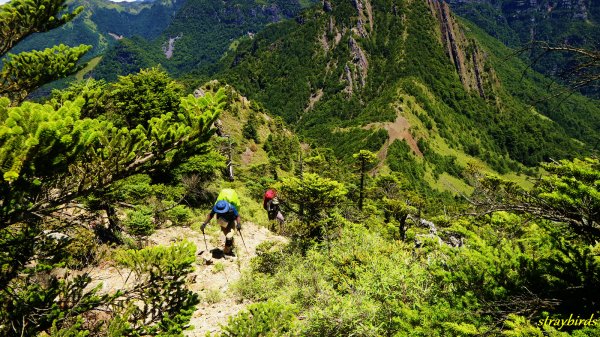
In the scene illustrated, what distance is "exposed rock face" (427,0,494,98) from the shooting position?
608 feet

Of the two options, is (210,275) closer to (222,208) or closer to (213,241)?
(222,208)

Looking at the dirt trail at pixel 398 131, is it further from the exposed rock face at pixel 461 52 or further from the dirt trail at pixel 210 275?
the dirt trail at pixel 210 275

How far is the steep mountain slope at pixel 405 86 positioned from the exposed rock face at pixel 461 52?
55 cm

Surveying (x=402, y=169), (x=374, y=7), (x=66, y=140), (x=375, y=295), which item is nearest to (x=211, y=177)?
(x=375, y=295)

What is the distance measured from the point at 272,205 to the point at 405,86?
14283 cm

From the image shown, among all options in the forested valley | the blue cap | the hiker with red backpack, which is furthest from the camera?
the hiker with red backpack

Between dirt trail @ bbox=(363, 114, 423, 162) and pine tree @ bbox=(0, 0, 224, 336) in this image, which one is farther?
dirt trail @ bbox=(363, 114, 423, 162)

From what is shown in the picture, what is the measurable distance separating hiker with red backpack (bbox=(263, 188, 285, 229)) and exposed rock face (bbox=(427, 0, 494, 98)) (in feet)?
635

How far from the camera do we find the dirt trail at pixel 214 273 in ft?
26.7

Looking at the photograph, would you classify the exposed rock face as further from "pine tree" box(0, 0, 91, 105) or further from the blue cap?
"pine tree" box(0, 0, 91, 105)

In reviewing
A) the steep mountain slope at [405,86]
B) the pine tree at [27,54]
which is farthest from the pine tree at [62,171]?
the steep mountain slope at [405,86]

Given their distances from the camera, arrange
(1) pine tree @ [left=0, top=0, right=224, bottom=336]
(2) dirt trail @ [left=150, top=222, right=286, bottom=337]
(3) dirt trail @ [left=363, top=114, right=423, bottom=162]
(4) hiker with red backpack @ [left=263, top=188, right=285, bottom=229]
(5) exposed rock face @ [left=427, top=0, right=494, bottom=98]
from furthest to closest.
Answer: (5) exposed rock face @ [left=427, top=0, right=494, bottom=98] < (3) dirt trail @ [left=363, top=114, right=423, bottom=162] < (4) hiker with red backpack @ [left=263, top=188, right=285, bottom=229] < (2) dirt trail @ [left=150, top=222, right=286, bottom=337] < (1) pine tree @ [left=0, top=0, right=224, bottom=336]

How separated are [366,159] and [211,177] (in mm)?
11083

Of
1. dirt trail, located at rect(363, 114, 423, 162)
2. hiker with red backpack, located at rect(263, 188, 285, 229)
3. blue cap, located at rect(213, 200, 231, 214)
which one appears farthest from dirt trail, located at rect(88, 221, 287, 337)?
dirt trail, located at rect(363, 114, 423, 162)
